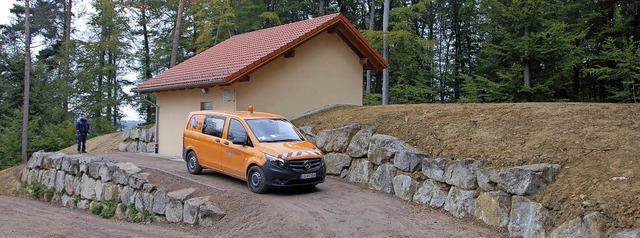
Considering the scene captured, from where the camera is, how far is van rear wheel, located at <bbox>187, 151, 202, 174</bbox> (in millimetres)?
11742

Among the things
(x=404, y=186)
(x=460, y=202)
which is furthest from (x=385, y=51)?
(x=460, y=202)

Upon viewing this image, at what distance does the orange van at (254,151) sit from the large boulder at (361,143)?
64.7 inches

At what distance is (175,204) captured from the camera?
379 inches

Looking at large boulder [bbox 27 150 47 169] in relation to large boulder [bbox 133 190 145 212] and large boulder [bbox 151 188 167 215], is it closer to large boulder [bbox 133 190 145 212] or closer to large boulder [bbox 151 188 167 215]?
large boulder [bbox 133 190 145 212]

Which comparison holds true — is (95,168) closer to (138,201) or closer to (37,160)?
(138,201)

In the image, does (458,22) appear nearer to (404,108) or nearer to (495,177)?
(404,108)

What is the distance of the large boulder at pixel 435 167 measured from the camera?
8.90 metres

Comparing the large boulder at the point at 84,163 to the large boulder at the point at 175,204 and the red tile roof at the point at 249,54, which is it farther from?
the large boulder at the point at 175,204

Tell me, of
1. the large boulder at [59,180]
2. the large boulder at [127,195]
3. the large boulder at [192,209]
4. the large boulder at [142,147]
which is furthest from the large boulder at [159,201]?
the large boulder at [142,147]

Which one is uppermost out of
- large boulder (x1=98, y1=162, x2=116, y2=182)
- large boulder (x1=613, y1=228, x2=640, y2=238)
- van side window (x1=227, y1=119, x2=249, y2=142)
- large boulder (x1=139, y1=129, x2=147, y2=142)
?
van side window (x1=227, y1=119, x2=249, y2=142)

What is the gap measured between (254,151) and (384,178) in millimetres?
3153

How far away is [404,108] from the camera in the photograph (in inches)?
523

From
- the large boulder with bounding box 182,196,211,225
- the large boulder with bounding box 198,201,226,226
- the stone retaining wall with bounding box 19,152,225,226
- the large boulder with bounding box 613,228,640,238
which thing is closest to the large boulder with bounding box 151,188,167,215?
the stone retaining wall with bounding box 19,152,225,226

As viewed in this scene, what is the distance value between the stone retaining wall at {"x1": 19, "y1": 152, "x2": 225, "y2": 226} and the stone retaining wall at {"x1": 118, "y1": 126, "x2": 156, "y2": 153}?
3.88 meters
